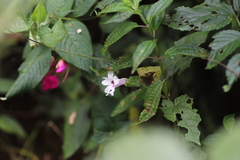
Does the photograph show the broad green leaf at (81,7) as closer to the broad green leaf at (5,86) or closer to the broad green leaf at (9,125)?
the broad green leaf at (5,86)

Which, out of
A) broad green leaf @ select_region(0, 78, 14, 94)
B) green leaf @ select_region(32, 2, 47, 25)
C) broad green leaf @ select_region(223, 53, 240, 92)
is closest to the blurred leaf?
green leaf @ select_region(32, 2, 47, 25)

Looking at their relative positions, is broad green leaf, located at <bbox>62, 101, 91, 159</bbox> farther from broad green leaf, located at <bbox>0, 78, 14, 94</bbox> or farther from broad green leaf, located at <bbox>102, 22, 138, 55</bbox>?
broad green leaf, located at <bbox>102, 22, 138, 55</bbox>

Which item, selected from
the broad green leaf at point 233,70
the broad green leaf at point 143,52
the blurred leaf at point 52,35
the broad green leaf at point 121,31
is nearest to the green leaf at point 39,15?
the blurred leaf at point 52,35

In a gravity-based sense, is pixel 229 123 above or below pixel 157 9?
below

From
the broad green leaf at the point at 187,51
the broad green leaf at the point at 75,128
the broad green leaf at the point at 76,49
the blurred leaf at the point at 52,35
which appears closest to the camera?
the broad green leaf at the point at 187,51

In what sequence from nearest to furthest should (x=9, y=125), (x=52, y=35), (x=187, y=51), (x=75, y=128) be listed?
(x=187, y=51) → (x=52, y=35) → (x=75, y=128) → (x=9, y=125)

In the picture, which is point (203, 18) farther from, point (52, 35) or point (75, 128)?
point (75, 128)

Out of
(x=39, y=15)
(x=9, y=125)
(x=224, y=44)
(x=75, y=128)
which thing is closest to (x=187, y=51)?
(x=224, y=44)
